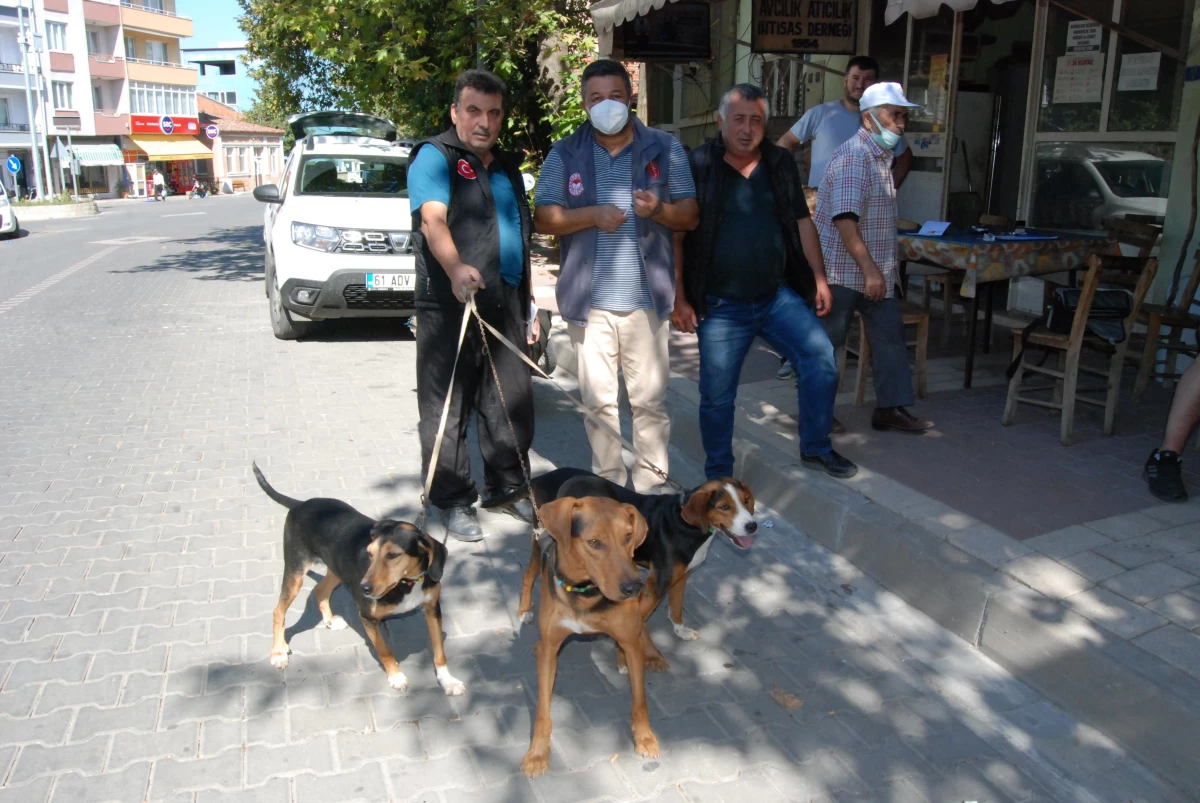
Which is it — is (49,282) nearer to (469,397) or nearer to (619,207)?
(469,397)

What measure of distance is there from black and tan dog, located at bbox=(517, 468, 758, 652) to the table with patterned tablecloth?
3.32m

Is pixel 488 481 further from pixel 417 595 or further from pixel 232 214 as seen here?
pixel 232 214

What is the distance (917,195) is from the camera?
401 inches

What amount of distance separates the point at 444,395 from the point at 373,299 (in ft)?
16.0

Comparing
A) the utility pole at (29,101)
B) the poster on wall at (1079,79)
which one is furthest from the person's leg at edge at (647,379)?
the utility pole at (29,101)

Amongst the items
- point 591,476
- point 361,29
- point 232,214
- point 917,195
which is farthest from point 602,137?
point 232,214

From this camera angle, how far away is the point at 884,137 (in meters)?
5.12

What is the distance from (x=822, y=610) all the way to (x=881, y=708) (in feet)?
2.54

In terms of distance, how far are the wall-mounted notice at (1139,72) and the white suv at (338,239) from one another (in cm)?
631

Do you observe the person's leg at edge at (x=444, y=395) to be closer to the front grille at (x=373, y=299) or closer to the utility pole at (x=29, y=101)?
the front grille at (x=373, y=299)

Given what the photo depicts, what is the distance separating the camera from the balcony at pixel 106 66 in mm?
58656

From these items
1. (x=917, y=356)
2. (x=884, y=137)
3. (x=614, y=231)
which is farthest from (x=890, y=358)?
(x=614, y=231)

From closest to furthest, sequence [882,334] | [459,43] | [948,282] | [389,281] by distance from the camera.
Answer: [882,334] < [948,282] < [389,281] < [459,43]

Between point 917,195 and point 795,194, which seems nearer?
point 795,194
